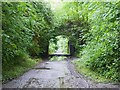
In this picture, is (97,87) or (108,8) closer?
(97,87)

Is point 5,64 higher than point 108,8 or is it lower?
lower

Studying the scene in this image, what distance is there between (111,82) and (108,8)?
5.01 ft

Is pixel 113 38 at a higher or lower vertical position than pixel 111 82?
higher

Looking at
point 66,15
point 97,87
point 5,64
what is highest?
point 66,15

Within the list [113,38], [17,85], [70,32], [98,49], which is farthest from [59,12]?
[17,85]

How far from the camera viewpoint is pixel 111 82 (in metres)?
3.81

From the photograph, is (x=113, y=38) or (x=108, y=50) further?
(x=108, y=50)

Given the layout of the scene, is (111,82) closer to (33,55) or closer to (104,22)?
(104,22)

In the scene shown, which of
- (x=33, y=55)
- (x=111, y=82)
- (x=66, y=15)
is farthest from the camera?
(x=66, y=15)

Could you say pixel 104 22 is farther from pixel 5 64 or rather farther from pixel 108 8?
pixel 5 64

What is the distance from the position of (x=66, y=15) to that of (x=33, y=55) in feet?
9.76

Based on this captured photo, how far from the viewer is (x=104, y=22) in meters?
4.72

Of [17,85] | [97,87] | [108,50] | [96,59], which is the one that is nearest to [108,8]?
[108,50]

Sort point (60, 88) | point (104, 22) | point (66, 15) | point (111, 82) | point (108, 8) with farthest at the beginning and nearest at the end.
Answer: point (66, 15) → point (104, 22) → point (108, 8) → point (111, 82) → point (60, 88)
